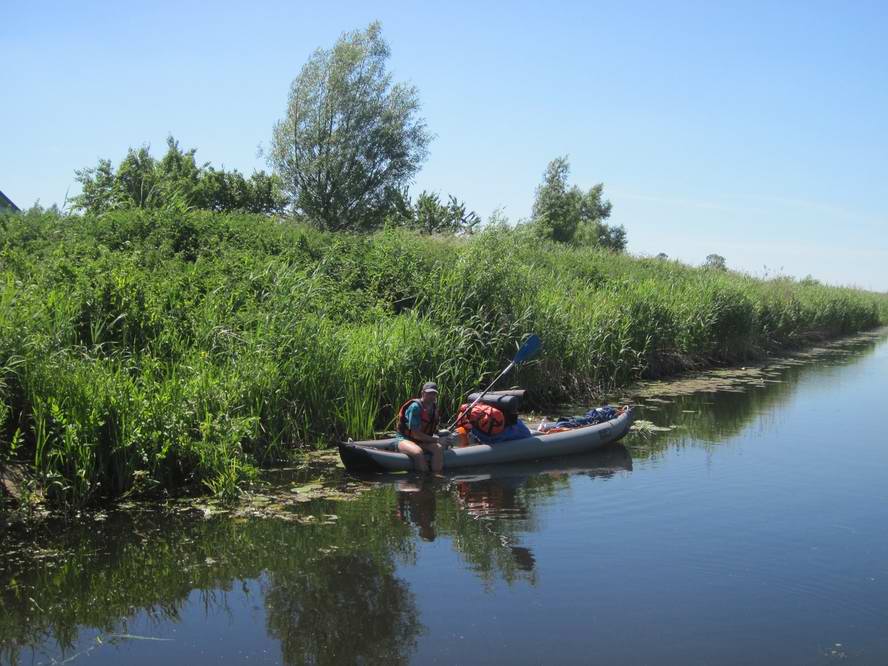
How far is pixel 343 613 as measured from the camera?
15.9ft

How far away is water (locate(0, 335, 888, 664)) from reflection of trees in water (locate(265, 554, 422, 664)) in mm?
14

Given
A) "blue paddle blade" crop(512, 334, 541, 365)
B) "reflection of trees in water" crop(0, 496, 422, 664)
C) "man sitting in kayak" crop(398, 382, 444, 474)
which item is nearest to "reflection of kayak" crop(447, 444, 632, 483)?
"man sitting in kayak" crop(398, 382, 444, 474)

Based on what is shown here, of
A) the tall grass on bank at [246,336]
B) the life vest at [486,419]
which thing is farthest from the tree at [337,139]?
the life vest at [486,419]

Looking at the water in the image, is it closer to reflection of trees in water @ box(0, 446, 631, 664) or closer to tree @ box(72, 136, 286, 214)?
reflection of trees in water @ box(0, 446, 631, 664)

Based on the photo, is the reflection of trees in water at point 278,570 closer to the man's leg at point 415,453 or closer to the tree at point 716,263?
the man's leg at point 415,453

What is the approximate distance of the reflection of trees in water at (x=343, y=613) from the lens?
14.4 feet

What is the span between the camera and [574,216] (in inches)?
1619

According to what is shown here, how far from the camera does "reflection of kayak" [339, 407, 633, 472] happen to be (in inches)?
311

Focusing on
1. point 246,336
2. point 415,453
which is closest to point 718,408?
point 415,453

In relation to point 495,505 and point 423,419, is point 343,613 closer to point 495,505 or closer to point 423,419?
point 495,505

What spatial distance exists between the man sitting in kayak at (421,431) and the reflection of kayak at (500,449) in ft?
0.32

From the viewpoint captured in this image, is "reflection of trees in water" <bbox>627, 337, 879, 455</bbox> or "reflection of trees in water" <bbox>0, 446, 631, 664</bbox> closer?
"reflection of trees in water" <bbox>0, 446, 631, 664</bbox>

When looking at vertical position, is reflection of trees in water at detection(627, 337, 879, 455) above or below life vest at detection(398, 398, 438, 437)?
below

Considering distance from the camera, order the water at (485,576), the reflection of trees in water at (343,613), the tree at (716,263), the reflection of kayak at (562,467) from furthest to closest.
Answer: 1. the tree at (716,263)
2. the reflection of kayak at (562,467)
3. the water at (485,576)
4. the reflection of trees in water at (343,613)
